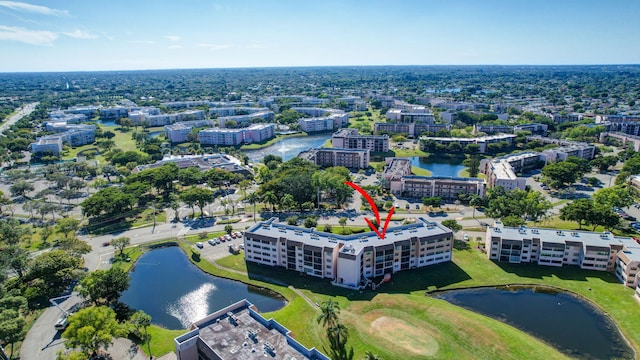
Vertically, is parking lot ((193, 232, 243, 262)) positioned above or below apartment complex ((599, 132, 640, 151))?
below

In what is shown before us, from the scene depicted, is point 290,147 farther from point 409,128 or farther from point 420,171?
point 420,171

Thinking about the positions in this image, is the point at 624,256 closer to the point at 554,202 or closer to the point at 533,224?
the point at 533,224

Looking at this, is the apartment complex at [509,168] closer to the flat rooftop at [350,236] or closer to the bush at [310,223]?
the flat rooftop at [350,236]

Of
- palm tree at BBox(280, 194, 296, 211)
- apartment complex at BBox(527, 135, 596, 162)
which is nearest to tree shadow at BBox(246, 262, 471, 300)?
palm tree at BBox(280, 194, 296, 211)

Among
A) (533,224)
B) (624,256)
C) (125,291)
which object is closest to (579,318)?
(624,256)

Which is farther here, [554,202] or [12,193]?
[12,193]

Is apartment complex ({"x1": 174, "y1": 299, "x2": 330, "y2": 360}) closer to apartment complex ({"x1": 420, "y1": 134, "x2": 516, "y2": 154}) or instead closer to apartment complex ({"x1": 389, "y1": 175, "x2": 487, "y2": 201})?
apartment complex ({"x1": 389, "y1": 175, "x2": 487, "y2": 201})

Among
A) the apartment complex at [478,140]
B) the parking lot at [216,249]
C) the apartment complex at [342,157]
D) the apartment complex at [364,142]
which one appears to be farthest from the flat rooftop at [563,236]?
the apartment complex at [364,142]
